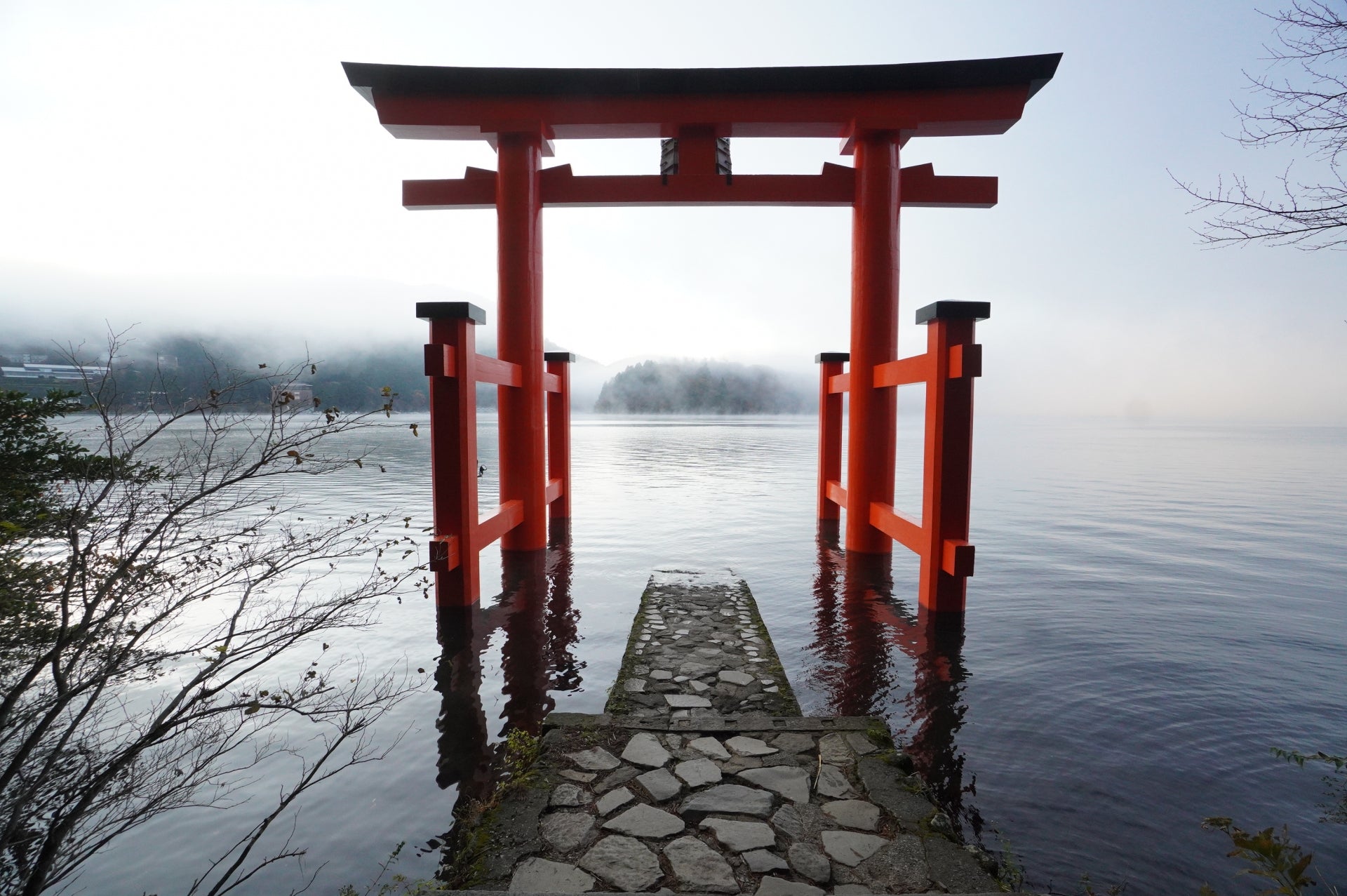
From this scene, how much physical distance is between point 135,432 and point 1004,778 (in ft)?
14.9

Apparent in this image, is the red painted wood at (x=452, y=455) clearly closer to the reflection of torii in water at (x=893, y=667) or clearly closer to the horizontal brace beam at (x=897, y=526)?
the reflection of torii in water at (x=893, y=667)

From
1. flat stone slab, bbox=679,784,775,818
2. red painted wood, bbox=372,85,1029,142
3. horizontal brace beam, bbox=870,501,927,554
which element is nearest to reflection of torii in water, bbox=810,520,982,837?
horizontal brace beam, bbox=870,501,927,554

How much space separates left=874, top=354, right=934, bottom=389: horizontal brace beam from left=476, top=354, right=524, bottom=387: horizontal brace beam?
4032 millimetres

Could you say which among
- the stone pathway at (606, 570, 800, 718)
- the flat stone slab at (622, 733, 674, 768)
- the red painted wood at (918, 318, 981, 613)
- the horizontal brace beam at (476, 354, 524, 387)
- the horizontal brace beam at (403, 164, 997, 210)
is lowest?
the stone pathway at (606, 570, 800, 718)

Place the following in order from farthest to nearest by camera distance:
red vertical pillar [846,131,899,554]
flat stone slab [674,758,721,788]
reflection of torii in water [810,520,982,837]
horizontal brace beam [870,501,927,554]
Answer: red vertical pillar [846,131,899,554] → horizontal brace beam [870,501,927,554] → reflection of torii in water [810,520,982,837] → flat stone slab [674,758,721,788]

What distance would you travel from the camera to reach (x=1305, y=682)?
452 centimetres

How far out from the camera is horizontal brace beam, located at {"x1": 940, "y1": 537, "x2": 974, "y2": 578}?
522 centimetres

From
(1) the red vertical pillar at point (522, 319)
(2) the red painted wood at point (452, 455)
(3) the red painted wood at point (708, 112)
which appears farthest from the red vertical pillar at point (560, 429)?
(2) the red painted wood at point (452, 455)

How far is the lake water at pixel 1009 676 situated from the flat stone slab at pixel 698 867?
101 cm

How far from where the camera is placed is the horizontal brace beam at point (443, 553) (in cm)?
529

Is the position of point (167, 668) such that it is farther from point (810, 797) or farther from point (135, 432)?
point (810, 797)

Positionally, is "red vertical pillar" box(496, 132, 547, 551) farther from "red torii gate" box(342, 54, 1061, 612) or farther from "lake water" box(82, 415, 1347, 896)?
"lake water" box(82, 415, 1347, 896)

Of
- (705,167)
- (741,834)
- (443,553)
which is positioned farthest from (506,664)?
(705,167)

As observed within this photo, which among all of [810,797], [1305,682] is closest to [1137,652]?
[1305,682]
